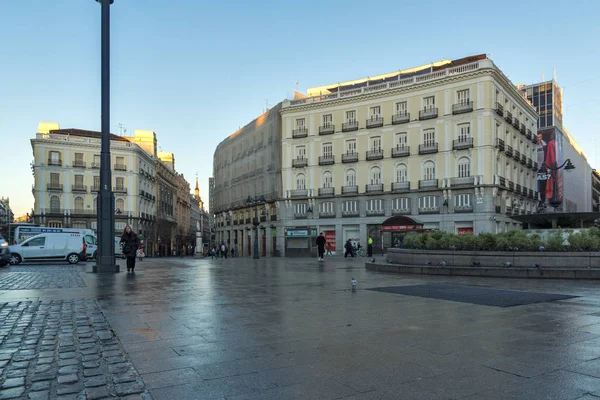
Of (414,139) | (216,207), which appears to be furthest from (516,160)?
(216,207)

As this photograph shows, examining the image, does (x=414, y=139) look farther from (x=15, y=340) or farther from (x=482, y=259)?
(x=15, y=340)

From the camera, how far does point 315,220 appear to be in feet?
161

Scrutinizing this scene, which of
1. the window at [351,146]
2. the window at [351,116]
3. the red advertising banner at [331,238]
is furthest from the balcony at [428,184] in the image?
the red advertising banner at [331,238]

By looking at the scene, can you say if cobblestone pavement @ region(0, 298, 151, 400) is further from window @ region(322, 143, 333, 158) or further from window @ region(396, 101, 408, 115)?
window @ region(322, 143, 333, 158)

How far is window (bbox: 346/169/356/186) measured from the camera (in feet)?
157

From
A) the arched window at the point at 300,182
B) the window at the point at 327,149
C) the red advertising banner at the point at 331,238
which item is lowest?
the red advertising banner at the point at 331,238

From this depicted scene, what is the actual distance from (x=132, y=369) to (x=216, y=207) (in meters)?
68.0

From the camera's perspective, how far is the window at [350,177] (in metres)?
Result: 48.0

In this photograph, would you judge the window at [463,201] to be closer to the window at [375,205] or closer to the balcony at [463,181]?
the balcony at [463,181]

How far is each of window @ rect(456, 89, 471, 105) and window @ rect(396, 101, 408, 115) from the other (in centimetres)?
503

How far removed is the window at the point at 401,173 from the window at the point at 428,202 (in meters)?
2.61

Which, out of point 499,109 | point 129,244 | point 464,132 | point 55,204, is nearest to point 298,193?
point 464,132

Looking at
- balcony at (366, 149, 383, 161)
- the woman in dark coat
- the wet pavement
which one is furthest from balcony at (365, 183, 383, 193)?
the wet pavement

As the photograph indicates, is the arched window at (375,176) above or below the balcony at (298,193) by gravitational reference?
above
